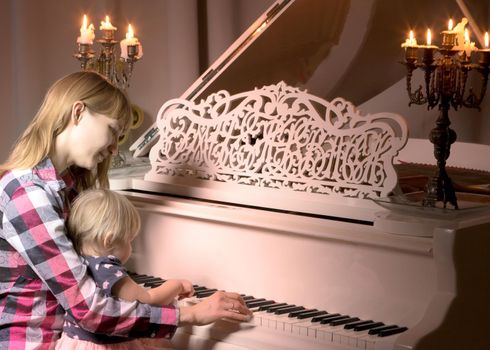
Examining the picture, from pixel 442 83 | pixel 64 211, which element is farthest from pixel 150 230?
pixel 442 83

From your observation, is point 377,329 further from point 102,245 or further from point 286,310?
point 102,245

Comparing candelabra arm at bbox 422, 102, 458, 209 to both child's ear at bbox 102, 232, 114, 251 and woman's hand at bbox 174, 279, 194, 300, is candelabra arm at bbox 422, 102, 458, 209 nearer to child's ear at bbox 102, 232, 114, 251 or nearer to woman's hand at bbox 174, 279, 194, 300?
woman's hand at bbox 174, 279, 194, 300

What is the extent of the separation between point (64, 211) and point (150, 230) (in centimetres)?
54

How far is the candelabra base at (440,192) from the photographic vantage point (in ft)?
7.99

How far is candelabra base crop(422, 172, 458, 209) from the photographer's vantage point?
2436 millimetres

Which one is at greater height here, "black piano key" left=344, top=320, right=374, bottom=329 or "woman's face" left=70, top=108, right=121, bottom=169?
"woman's face" left=70, top=108, right=121, bottom=169

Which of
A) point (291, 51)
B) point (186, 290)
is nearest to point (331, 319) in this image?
point (186, 290)

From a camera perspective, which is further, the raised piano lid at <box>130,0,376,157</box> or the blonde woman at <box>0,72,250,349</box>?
the raised piano lid at <box>130,0,376,157</box>

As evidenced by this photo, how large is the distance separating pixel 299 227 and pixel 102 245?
0.51 meters

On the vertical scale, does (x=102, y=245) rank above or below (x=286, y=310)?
above

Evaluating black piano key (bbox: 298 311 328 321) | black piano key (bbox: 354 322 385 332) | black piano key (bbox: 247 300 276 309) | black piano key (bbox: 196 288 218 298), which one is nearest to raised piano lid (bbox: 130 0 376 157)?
black piano key (bbox: 196 288 218 298)

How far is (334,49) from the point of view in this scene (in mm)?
3510

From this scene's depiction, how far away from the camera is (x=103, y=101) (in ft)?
7.59

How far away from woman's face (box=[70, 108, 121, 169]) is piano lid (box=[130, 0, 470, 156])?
812 mm
